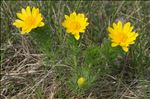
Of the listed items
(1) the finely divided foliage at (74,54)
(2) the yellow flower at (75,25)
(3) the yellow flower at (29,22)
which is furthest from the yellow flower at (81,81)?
(3) the yellow flower at (29,22)

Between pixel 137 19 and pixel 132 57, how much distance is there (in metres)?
0.30

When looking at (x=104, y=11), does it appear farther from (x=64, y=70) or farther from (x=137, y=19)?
(x=64, y=70)

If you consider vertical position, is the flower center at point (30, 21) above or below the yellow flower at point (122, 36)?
above

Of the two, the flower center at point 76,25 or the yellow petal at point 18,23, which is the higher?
the yellow petal at point 18,23

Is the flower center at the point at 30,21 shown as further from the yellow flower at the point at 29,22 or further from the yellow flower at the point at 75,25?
the yellow flower at the point at 75,25

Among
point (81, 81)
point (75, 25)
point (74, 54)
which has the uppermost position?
point (75, 25)

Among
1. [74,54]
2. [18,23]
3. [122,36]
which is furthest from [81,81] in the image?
[18,23]

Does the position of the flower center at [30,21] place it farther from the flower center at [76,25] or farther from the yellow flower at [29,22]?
the flower center at [76,25]

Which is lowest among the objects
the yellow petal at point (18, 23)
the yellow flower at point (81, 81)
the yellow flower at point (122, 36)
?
the yellow flower at point (81, 81)

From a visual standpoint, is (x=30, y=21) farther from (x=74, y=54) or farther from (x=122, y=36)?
(x=122, y=36)

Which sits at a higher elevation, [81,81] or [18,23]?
[18,23]

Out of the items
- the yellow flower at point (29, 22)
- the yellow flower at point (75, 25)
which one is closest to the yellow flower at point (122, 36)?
the yellow flower at point (75, 25)

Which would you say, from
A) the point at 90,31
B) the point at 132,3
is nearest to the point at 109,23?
the point at 90,31

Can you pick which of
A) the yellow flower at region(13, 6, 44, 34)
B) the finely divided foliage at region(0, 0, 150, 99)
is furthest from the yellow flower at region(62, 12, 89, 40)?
the yellow flower at region(13, 6, 44, 34)
